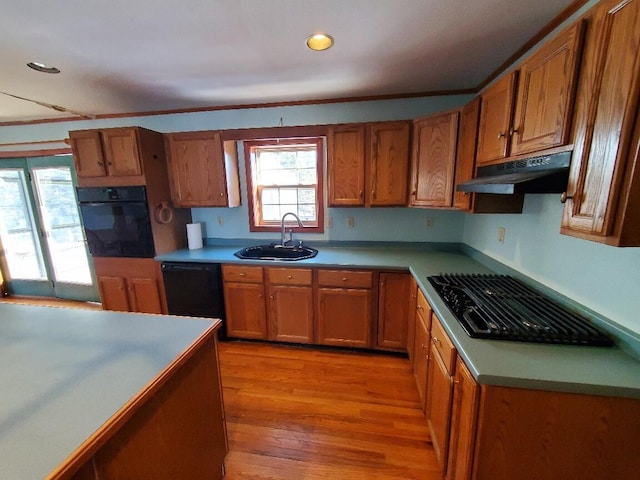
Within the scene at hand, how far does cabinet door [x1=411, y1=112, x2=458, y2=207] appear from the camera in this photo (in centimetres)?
A: 206

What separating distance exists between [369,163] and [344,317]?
4.79 ft

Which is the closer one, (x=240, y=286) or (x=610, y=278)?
(x=610, y=278)

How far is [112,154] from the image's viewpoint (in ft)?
8.40

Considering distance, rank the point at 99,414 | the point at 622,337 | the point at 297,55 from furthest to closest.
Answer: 1. the point at 297,55
2. the point at 622,337
3. the point at 99,414

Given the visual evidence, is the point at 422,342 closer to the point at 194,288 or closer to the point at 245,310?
the point at 245,310

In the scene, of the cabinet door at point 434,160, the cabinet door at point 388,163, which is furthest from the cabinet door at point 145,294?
the cabinet door at point 434,160

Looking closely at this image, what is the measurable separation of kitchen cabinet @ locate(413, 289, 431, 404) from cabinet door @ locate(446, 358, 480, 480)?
46 centimetres

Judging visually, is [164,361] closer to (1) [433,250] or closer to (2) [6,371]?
(2) [6,371]

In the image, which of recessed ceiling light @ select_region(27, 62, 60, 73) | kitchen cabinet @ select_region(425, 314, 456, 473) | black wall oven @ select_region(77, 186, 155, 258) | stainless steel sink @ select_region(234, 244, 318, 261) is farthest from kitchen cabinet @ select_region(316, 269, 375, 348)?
recessed ceiling light @ select_region(27, 62, 60, 73)

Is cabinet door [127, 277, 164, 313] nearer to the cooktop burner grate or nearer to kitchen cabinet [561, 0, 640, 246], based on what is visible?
the cooktop burner grate

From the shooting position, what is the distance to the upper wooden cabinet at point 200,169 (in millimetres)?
2709

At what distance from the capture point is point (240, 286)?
2600 mm

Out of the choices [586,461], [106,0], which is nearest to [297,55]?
[106,0]

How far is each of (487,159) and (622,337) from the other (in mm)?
1083
